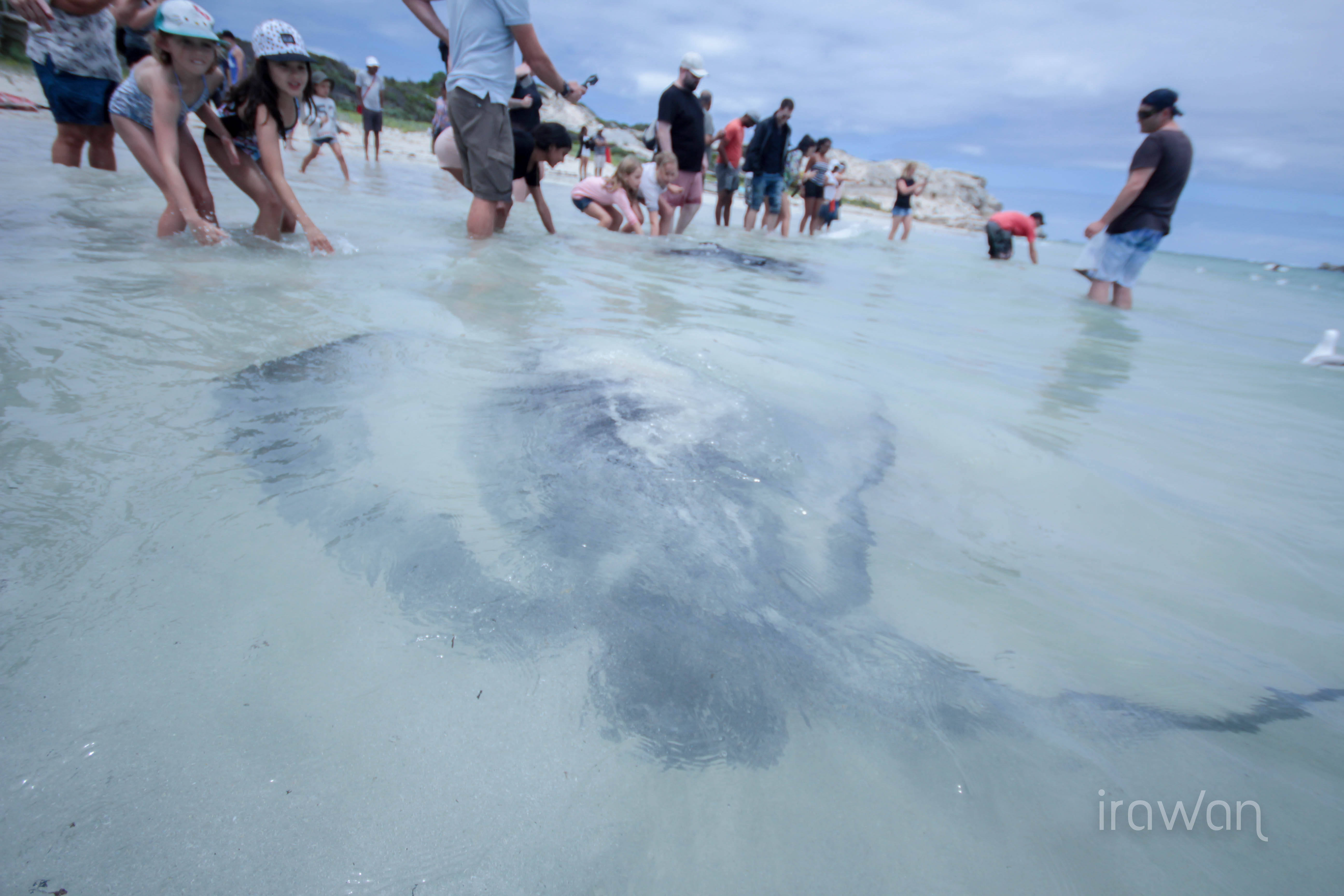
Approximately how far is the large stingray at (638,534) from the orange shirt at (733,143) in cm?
831

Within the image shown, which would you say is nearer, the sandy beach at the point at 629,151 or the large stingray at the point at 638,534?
the large stingray at the point at 638,534

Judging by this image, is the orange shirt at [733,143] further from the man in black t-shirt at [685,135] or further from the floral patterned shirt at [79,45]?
the floral patterned shirt at [79,45]

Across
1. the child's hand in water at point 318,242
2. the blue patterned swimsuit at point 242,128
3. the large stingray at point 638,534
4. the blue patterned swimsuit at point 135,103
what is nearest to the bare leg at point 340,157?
the blue patterned swimsuit at point 242,128

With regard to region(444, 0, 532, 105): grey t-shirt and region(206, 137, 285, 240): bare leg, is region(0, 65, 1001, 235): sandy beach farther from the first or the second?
region(444, 0, 532, 105): grey t-shirt

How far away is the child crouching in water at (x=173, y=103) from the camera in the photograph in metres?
3.06

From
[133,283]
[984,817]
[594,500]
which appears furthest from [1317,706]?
[133,283]

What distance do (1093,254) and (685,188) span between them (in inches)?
172

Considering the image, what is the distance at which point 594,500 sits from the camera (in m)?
1.38

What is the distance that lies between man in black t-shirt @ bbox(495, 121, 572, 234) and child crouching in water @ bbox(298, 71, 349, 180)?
460cm

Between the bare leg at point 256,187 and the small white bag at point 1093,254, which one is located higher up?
the small white bag at point 1093,254

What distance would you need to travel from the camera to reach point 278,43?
10.9ft

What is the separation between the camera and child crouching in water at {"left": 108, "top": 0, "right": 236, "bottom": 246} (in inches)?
120

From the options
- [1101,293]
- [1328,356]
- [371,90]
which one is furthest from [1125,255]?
[371,90]

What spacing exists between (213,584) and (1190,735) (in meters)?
1.66
